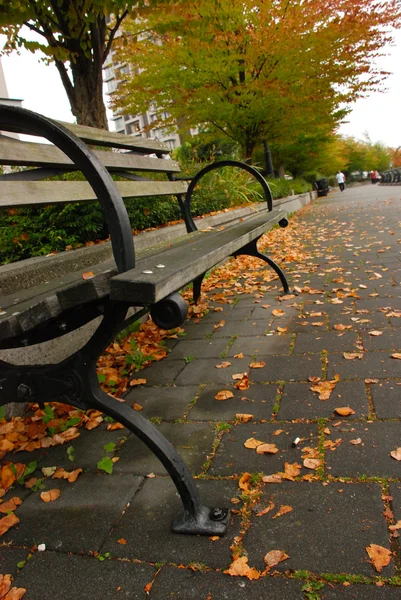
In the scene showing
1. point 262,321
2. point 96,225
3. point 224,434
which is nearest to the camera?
point 224,434

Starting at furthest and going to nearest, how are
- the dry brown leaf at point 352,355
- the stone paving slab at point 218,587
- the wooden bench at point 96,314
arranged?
the dry brown leaf at point 352,355 < the wooden bench at point 96,314 < the stone paving slab at point 218,587

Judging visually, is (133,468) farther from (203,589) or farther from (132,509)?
(203,589)

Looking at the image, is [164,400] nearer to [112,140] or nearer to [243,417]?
[243,417]

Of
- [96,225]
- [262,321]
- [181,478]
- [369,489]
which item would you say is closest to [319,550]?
[369,489]

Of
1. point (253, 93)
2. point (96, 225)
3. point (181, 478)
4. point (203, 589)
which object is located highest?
point (253, 93)

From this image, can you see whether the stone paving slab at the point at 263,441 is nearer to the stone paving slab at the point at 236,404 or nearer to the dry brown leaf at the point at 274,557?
the stone paving slab at the point at 236,404

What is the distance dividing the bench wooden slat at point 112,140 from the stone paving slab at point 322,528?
2203mm

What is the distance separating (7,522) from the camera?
1.69 metres

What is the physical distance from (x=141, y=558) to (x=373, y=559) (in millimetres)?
680

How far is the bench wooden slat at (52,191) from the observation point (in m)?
2.16

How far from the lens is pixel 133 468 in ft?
6.32

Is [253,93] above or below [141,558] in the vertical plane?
above

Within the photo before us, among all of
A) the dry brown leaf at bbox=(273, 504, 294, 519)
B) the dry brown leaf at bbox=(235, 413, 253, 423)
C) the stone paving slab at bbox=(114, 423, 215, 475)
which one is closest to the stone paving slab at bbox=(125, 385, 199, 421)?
the stone paving slab at bbox=(114, 423, 215, 475)

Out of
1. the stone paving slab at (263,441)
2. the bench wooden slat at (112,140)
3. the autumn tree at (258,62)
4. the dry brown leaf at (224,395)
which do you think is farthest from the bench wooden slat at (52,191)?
the autumn tree at (258,62)
